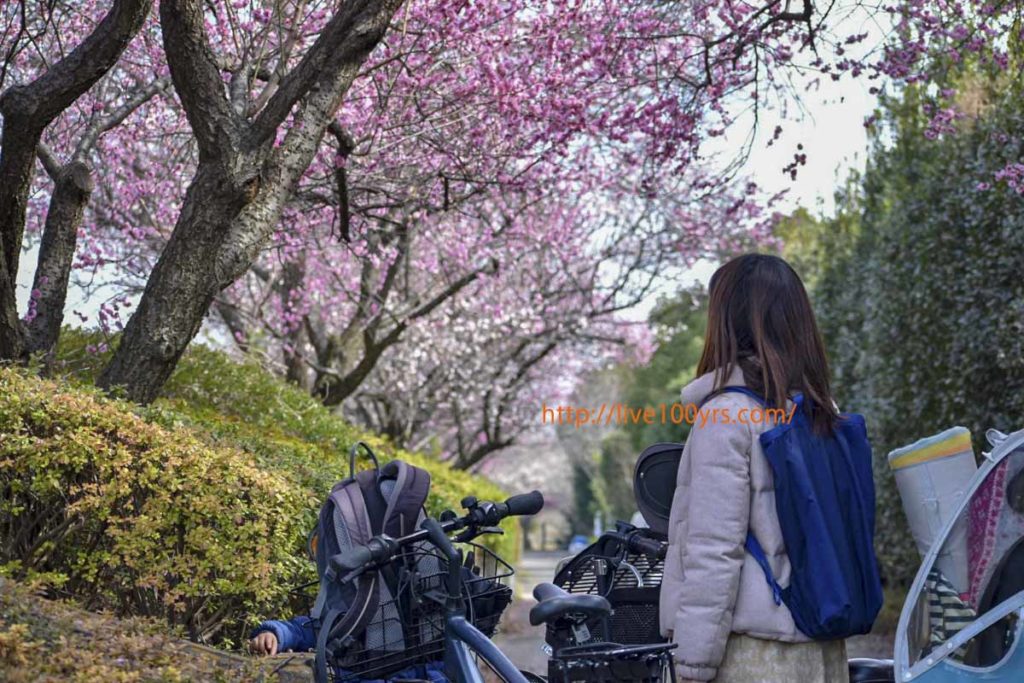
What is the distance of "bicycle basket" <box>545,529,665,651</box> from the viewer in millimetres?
3941

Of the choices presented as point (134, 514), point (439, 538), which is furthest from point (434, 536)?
point (134, 514)

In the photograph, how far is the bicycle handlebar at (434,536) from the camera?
3.12 metres

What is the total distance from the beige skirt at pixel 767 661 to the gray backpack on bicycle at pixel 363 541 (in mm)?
909

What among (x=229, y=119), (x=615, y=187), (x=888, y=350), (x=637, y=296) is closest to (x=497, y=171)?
(x=229, y=119)

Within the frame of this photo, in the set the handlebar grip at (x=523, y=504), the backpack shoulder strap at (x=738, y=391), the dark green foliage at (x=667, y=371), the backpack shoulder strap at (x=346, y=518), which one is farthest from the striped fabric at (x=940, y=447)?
the dark green foliage at (x=667, y=371)

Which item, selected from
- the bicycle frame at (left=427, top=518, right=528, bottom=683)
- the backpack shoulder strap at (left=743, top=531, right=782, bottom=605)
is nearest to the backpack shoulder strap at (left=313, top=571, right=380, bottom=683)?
the bicycle frame at (left=427, top=518, right=528, bottom=683)

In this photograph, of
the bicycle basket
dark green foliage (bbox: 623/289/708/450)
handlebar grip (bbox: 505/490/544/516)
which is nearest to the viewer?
handlebar grip (bbox: 505/490/544/516)

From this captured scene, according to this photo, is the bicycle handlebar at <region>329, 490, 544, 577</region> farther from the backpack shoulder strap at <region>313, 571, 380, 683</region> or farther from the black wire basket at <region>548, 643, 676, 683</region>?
the black wire basket at <region>548, 643, 676, 683</region>

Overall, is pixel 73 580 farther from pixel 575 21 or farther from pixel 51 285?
pixel 575 21

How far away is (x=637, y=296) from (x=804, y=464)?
49.3ft

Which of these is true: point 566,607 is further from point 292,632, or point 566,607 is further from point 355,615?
point 292,632

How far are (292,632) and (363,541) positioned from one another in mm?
399

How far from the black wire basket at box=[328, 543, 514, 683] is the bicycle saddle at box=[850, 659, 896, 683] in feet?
5.23

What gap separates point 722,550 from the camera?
10.0ft
